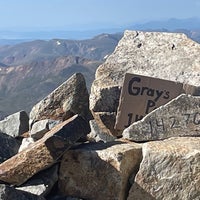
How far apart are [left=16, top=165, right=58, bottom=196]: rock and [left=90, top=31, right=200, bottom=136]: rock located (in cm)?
327

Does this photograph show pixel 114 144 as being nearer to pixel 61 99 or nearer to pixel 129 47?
pixel 61 99

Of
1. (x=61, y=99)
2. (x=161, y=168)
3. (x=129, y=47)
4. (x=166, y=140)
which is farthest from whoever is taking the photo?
(x=129, y=47)

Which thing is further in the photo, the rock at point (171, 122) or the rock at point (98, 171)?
the rock at point (171, 122)

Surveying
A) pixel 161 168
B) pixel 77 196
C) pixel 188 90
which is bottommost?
pixel 77 196

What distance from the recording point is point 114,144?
34.1 feet

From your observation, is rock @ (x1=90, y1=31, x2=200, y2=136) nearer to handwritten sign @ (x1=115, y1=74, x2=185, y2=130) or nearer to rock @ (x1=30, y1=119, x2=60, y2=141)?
handwritten sign @ (x1=115, y1=74, x2=185, y2=130)

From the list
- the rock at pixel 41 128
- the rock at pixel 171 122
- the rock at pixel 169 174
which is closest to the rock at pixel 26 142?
the rock at pixel 41 128

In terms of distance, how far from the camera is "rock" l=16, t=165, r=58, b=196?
910 centimetres

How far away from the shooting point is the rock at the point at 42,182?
9.10 m

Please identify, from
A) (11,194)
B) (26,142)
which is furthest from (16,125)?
(11,194)

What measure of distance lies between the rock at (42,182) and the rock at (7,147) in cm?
133

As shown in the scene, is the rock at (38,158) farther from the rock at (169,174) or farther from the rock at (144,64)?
the rock at (144,64)

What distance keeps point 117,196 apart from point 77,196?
2.66 ft

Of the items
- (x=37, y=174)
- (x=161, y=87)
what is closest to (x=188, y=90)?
(x=161, y=87)
